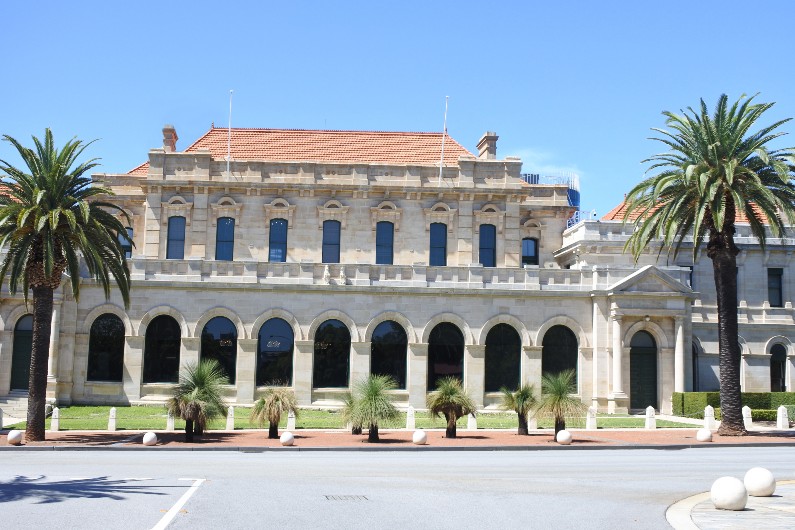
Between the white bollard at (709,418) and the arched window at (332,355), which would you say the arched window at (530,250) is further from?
the white bollard at (709,418)

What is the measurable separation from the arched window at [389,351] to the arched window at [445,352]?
4.51 ft

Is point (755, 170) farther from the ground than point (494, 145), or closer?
closer

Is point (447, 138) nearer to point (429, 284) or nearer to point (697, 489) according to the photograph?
point (429, 284)

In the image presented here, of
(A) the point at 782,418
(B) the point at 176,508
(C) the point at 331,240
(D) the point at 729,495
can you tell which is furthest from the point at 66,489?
(C) the point at 331,240

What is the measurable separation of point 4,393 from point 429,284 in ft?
67.0

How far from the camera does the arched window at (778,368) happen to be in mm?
45594

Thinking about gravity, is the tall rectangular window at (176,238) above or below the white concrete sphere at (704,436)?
above

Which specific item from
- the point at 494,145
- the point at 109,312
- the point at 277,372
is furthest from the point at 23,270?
the point at 494,145

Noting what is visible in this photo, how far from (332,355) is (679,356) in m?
16.7

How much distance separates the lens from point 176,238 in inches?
1788

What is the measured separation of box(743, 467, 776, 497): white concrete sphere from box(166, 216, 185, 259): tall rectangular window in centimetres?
3495

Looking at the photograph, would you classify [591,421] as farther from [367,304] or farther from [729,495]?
[729,495]

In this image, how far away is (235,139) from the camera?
50.2 metres

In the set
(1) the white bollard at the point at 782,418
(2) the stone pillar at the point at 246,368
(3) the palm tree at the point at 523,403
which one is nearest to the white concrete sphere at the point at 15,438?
(2) the stone pillar at the point at 246,368
